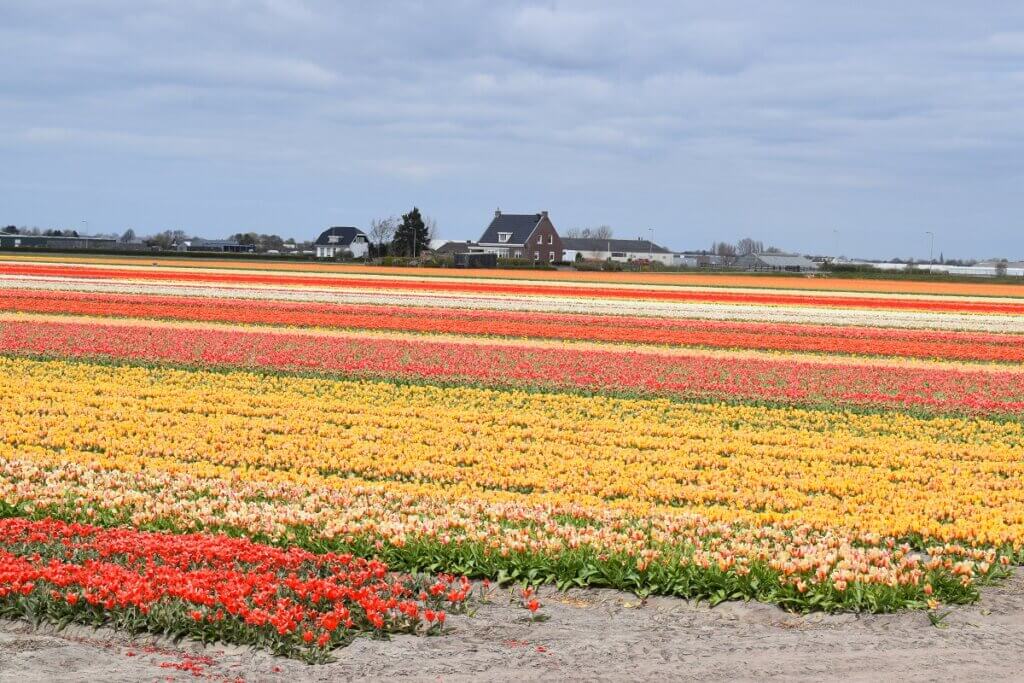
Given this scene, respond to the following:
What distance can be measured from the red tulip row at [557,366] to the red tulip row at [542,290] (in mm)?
27983

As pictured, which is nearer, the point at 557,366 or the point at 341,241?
the point at 557,366

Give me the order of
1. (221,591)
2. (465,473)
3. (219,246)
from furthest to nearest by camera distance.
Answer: (219,246) < (465,473) < (221,591)

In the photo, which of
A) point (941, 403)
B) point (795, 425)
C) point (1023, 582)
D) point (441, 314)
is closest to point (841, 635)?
point (1023, 582)

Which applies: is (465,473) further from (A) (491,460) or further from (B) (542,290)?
(B) (542,290)

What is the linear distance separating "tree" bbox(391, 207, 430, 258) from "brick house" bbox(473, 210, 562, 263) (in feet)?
43.9

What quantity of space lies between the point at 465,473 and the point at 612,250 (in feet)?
593

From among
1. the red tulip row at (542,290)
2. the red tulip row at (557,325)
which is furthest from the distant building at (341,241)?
the red tulip row at (557,325)

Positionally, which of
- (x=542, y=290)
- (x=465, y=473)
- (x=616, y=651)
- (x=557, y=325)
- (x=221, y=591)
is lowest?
(x=616, y=651)

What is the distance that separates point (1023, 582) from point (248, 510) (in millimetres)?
7518

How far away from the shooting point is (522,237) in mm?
147875

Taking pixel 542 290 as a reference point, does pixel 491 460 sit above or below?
below

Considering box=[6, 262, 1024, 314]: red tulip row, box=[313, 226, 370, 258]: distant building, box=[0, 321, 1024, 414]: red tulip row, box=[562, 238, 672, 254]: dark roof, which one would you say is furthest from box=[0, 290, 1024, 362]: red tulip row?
box=[562, 238, 672, 254]: dark roof

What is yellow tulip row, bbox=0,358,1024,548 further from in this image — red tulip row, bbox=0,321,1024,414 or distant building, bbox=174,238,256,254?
distant building, bbox=174,238,256,254

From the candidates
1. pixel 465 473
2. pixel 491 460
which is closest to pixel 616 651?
pixel 465 473
